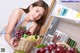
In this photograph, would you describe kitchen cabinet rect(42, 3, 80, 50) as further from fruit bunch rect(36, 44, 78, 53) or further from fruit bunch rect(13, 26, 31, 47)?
fruit bunch rect(36, 44, 78, 53)

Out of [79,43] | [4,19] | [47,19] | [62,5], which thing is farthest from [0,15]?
[79,43]

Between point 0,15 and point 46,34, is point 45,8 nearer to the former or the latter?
point 46,34

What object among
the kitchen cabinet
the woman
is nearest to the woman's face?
the woman

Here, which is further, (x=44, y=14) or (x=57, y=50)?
(x=44, y=14)

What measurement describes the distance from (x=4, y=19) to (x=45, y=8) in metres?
0.38

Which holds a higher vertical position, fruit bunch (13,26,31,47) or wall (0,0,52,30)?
wall (0,0,52,30)

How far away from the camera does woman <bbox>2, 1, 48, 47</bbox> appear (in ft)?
5.69

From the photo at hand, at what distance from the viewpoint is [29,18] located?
177 cm

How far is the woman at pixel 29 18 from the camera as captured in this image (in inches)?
68.3

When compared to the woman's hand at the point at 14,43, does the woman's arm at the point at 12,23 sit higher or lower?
higher

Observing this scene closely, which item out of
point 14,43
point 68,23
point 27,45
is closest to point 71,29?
point 68,23

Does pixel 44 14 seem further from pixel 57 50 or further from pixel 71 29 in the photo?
pixel 57 50

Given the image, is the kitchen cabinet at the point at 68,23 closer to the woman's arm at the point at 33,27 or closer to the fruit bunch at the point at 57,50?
the woman's arm at the point at 33,27

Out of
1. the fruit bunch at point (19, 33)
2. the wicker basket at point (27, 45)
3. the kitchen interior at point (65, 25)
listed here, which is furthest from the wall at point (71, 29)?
the fruit bunch at point (19, 33)
